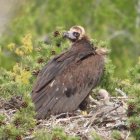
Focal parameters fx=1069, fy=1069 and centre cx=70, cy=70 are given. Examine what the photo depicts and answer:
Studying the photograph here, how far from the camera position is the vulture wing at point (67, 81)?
1486cm

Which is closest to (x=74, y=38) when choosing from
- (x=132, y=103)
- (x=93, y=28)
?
(x=132, y=103)

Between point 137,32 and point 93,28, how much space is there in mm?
1335

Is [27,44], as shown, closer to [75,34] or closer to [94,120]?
[75,34]

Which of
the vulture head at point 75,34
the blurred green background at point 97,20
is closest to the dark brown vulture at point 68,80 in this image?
the vulture head at point 75,34

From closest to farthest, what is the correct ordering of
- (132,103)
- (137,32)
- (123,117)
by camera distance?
(132,103) → (123,117) → (137,32)

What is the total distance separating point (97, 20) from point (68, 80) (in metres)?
17.3

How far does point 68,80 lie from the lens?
15.1 meters

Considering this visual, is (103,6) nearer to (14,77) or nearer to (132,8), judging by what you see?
(132,8)

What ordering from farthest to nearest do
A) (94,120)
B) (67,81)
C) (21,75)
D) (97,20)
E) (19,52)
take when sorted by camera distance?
1. (97,20)
2. (19,52)
3. (21,75)
4. (67,81)
5. (94,120)

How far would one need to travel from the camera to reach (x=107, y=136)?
13.6m

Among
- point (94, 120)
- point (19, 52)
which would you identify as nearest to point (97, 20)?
point (19, 52)

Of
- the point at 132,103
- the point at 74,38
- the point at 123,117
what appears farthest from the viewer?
the point at 74,38

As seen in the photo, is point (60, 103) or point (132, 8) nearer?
point (60, 103)

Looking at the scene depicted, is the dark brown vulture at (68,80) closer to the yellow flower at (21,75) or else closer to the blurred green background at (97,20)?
the yellow flower at (21,75)
